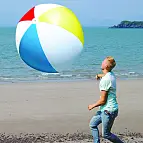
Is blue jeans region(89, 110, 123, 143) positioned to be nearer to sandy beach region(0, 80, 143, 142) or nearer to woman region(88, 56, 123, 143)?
woman region(88, 56, 123, 143)

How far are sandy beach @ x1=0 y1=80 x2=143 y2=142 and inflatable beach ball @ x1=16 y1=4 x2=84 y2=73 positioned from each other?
2978 mm

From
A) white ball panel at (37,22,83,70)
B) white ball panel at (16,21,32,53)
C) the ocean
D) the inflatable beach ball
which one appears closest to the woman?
the ocean

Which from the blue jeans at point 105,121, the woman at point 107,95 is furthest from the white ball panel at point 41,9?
the blue jeans at point 105,121

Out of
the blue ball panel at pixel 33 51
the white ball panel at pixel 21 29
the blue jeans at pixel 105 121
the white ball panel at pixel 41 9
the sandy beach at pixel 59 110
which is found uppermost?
the white ball panel at pixel 41 9

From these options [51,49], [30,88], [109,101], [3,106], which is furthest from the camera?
[30,88]

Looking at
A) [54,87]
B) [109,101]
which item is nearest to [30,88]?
[54,87]

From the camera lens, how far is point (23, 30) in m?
5.38

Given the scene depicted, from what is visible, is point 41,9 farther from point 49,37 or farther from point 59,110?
point 59,110

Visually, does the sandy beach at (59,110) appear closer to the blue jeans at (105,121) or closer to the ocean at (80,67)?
the ocean at (80,67)

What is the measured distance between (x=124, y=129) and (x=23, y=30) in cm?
398

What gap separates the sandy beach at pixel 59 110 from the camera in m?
8.63

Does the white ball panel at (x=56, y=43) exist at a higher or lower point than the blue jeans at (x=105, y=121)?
higher

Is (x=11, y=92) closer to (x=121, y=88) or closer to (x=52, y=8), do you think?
(x=121, y=88)

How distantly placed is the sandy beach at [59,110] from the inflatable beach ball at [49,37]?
2.98 m
